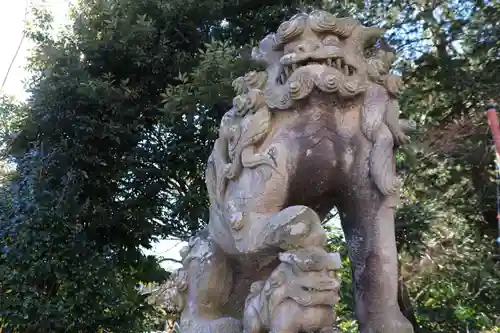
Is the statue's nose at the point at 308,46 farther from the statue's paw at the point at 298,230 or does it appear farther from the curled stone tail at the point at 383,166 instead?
the statue's paw at the point at 298,230

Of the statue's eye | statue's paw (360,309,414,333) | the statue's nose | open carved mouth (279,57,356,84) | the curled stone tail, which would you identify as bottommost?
statue's paw (360,309,414,333)

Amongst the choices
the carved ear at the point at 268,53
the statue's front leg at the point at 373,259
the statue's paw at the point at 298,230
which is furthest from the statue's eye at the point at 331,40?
the statue's paw at the point at 298,230

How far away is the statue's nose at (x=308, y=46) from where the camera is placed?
1.81 metres

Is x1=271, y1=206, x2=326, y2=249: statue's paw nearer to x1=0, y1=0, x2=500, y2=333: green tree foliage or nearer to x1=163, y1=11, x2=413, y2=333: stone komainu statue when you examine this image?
x1=163, y1=11, x2=413, y2=333: stone komainu statue

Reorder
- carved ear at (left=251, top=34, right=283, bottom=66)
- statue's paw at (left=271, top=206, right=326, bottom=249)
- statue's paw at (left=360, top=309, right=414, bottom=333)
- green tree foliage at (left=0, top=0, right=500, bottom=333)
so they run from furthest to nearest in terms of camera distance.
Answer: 1. green tree foliage at (left=0, top=0, right=500, bottom=333)
2. carved ear at (left=251, top=34, right=283, bottom=66)
3. statue's paw at (left=360, top=309, right=414, bottom=333)
4. statue's paw at (left=271, top=206, right=326, bottom=249)

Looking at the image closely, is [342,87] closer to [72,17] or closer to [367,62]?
[367,62]

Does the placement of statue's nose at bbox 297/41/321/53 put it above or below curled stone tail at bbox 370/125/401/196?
above

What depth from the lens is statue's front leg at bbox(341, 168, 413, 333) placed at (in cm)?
165

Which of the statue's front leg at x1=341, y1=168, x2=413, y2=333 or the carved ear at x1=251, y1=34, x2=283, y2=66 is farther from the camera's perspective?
the carved ear at x1=251, y1=34, x2=283, y2=66

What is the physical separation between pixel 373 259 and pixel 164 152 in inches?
107

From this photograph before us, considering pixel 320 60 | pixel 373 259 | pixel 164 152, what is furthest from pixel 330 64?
pixel 164 152

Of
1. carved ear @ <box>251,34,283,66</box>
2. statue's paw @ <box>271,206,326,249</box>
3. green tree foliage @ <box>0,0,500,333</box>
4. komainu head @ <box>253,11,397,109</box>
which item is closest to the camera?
statue's paw @ <box>271,206,326,249</box>

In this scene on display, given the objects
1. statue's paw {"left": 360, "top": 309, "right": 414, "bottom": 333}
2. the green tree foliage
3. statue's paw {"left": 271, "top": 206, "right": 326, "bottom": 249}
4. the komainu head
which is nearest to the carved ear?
the komainu head

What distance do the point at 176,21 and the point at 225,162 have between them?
9.38ft
